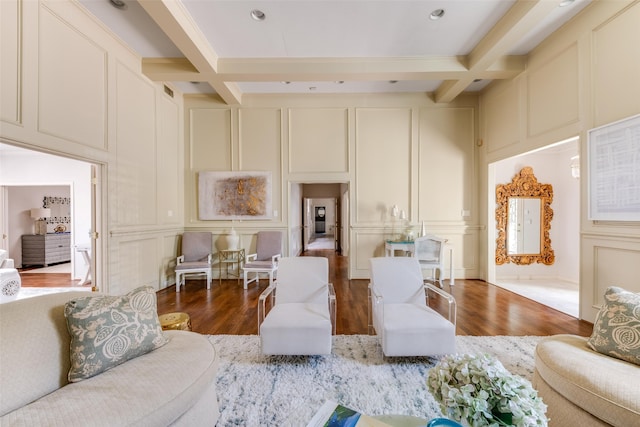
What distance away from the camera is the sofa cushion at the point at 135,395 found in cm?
107

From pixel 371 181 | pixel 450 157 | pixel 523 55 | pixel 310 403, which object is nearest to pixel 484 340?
pixel 310 403

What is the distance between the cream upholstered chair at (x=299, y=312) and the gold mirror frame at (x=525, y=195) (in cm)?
431

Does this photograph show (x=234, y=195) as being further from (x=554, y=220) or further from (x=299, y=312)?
(x=554, y=220)

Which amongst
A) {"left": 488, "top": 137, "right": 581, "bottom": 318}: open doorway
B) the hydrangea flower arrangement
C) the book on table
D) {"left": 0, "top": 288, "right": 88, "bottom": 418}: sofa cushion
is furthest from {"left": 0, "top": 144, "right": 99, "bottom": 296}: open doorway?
{"left": 488, "top": 137, "right": 581, "bottom": 318}: open doorway

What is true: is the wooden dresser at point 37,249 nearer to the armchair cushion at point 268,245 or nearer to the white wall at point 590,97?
the armchair cushion at point 268,245

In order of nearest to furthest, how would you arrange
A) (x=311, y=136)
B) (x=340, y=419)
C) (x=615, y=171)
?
(x=340, y=419), (x=615, y=171), (x=311, y=136)

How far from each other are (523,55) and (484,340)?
13.4 ft

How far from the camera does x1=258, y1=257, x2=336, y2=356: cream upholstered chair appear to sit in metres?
2.13

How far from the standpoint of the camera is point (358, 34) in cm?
335

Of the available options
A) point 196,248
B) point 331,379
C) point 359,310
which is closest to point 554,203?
point 359,310

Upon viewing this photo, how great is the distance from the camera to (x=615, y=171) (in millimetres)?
2693

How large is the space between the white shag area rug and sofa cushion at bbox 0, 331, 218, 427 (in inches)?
13.3

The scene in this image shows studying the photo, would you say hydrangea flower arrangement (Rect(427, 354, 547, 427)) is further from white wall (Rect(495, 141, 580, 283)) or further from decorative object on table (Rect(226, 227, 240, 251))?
white wall (Rect(495, 141, 580, 283))

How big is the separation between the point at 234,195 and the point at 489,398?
4.92 m
